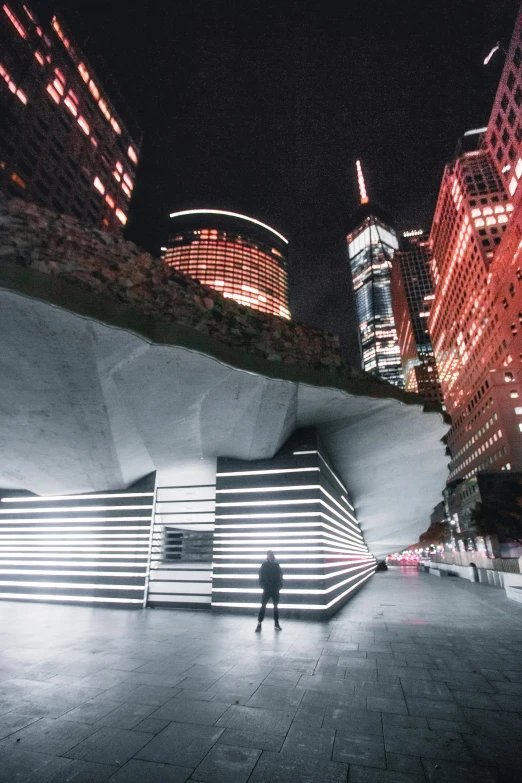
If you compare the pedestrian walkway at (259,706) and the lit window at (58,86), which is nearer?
the pedestrian walkway at (259,706)

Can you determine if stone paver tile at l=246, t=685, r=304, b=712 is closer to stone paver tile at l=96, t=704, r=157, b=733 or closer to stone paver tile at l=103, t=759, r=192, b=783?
stone paver tile at l=96, t=704, r=157, b=733

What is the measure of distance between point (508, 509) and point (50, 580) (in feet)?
214

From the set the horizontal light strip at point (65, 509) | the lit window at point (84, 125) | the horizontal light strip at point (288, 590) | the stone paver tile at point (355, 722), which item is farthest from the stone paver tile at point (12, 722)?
the lit window at point (84, 125)

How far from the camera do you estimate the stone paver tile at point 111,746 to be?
288cm

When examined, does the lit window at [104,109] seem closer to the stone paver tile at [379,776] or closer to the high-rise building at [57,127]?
the high-rise building at [57,127]

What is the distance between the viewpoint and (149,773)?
267 centimetres

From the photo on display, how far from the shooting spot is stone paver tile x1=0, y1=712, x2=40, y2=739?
3.26 meters

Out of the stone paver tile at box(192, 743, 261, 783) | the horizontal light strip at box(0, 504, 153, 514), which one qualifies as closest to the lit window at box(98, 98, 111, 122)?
the horizontal light strip at box(0, 504, 153, 514)

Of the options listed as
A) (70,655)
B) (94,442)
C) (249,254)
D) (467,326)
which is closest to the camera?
(70,655)

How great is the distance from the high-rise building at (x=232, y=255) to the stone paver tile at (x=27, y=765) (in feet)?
364

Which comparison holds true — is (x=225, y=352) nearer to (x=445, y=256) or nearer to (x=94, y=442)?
(x=94, y=442)

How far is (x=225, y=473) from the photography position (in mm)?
10820

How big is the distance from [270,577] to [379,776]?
216 inches

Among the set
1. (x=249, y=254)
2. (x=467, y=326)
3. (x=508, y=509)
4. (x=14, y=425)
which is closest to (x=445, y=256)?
(x=467, y=326)
